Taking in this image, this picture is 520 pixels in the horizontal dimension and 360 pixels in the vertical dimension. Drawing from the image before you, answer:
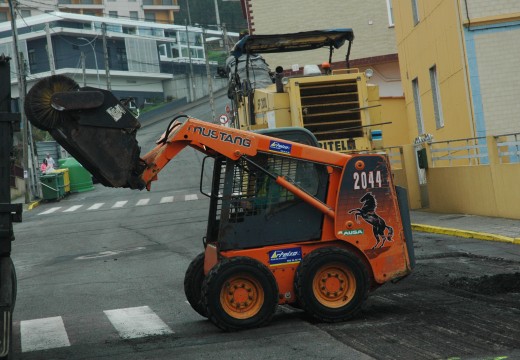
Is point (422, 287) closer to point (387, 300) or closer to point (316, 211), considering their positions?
point (387, 300)

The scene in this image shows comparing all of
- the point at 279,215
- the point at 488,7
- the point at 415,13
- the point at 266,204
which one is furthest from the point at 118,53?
the point at 279,215

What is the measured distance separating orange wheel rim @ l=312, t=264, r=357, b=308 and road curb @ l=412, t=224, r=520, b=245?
713 centimetres

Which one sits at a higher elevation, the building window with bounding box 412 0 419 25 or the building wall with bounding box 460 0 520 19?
the building window with bounding box 412 0 419 25

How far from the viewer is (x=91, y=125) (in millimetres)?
9570

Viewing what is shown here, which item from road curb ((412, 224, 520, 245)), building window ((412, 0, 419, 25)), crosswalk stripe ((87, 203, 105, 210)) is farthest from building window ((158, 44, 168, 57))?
road curb ((412, 224, 520, 245))

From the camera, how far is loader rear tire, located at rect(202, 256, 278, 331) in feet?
31.5

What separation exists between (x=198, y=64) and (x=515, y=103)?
84252 millimetres

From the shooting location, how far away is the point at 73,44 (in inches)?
3580

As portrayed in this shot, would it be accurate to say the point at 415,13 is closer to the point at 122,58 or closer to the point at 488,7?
the point at 488,7

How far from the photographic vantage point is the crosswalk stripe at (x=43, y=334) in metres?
10.0

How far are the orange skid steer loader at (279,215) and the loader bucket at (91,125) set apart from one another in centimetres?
1

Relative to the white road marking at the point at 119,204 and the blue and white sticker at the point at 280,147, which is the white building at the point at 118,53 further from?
the blue and white sticker at the point at 280,147

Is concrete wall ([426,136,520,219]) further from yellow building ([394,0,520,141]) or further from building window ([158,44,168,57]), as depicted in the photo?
building window ([158,44,168,57])

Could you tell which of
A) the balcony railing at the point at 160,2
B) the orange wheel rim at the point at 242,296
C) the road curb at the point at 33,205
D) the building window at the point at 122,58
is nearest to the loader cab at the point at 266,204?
the orange wheel rim at the point at 242,296
